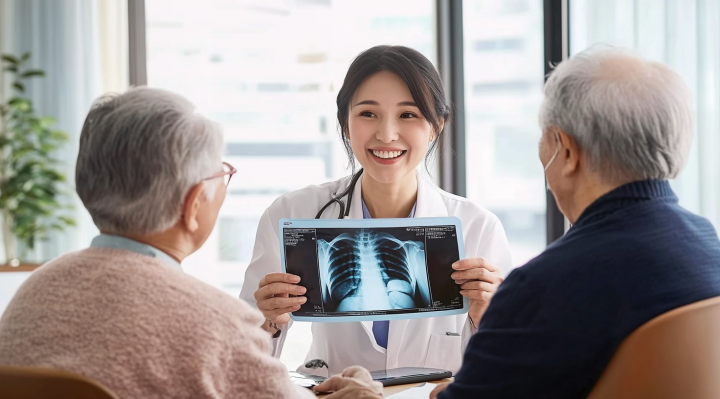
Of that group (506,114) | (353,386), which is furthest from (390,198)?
(506,114)

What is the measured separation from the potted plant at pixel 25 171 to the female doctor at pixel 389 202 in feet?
7.31

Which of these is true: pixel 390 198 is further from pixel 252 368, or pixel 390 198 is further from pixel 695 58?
pixel 695 58

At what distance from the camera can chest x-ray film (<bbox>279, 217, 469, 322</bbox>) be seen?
1497 millimetres

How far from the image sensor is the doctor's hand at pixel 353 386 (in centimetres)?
119

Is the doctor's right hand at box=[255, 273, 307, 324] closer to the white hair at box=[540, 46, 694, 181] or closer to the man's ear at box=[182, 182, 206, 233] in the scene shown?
the man's ear at box=[182, 182, 206, 233]

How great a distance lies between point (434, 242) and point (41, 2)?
3188 mm

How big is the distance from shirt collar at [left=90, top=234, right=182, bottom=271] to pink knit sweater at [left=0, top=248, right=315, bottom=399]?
28mm

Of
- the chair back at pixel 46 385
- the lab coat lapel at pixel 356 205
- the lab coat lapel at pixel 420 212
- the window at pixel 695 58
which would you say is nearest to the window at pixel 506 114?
the window at pixel 695 58

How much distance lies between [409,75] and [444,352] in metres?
0.76

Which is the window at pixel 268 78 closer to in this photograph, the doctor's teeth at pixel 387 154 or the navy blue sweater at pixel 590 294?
the doctor's teeth at pixel 387 154

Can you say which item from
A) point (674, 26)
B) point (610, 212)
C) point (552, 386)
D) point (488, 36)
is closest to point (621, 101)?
point (610, 212)

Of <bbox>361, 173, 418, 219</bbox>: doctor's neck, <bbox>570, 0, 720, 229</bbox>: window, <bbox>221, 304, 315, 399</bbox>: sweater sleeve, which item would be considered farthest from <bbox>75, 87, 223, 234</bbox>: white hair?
<bbox>570, 0, 720, 229</bbox>: window

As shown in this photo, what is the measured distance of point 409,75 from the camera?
5.94 feet

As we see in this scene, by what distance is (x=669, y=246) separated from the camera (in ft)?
3.21
